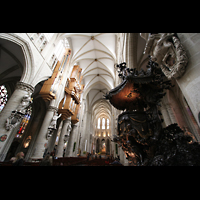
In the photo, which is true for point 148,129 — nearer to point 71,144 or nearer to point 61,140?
point 61,140

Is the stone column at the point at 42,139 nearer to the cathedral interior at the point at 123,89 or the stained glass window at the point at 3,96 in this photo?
the cathedral interior at the point at 123,89

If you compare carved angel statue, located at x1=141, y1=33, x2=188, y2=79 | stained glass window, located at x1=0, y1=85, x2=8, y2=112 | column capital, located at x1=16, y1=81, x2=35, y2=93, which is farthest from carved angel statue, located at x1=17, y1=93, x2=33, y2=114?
stained glass window, located at x1=0, y1=85, x2=8, y2=112

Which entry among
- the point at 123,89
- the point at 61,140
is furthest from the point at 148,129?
the point at 61,140

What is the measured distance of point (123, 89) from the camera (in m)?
3.47

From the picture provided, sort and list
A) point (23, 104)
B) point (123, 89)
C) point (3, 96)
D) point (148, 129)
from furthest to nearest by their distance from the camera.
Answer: point (3, 96), point (23, 104), point (123, 89), point (148, 129)

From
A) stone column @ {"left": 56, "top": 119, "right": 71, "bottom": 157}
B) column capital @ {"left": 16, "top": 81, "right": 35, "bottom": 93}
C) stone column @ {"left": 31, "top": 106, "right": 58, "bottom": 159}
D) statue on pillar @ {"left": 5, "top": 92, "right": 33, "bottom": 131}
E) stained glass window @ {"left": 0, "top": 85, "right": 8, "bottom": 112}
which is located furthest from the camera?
stone column @ {"left": 56, "top": 119, "right": 71, "bottom": 157}

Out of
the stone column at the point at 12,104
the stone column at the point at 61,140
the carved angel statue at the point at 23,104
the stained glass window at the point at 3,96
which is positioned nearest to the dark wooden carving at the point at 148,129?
the carved angel statue at the point at 23,104

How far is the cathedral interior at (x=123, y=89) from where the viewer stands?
2125 mm

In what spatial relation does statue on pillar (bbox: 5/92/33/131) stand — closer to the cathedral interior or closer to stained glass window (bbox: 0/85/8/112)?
the cathedral interior

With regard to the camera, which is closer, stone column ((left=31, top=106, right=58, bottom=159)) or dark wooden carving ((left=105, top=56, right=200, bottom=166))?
dark wooden carving ((left=105, top=56, right=200, bottom=166))

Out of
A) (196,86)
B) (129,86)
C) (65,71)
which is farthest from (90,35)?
(196,86)

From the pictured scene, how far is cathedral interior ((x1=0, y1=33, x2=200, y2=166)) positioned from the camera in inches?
83.7

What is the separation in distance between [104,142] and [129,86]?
107 ft
